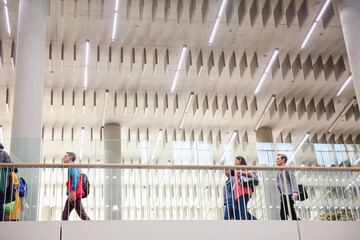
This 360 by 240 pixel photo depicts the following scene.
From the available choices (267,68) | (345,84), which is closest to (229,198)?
(267,68)

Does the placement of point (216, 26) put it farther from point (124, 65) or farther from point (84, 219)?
point (84, 219)

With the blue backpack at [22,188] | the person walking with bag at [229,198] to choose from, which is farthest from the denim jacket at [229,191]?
the blue backpack at [22,188]

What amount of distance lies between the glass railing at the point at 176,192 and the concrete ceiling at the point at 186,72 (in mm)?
6903

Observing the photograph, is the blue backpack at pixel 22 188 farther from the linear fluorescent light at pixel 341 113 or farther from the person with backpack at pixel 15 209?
the linear fluorescent light at pixel 341 113

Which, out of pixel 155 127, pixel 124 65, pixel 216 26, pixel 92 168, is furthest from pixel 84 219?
pixel 155 127

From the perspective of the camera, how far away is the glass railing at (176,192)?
29.3 feet

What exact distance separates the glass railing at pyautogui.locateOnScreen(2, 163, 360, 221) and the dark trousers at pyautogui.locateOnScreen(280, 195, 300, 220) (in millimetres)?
20

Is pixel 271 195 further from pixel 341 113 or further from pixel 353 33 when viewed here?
pixel 341 113

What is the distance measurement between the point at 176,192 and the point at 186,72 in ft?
31.8

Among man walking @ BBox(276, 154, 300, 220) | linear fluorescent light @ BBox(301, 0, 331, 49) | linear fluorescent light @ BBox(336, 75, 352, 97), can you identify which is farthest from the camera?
linear fluorescent light @ BBox(336, 75, 352, 97)

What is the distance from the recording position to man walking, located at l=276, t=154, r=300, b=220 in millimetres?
8977

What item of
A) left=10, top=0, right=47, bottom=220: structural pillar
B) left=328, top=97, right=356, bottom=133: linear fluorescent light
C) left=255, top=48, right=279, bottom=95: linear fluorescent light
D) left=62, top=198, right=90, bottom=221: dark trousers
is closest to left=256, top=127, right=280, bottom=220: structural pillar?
left=62, top=198, right=90, bottom=221: dark trousers

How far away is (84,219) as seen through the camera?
8641 millimetres

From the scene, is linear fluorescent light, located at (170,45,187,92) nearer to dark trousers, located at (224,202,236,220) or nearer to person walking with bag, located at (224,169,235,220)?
person walking with bag, located at (224,169,235,220)
